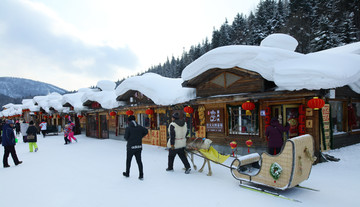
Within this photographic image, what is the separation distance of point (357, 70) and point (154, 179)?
7.32 metres

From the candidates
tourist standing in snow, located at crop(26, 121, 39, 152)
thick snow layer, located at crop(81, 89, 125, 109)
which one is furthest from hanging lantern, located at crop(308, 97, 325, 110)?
tourist standing in snow, located at crop(26, 121, 39, 152)

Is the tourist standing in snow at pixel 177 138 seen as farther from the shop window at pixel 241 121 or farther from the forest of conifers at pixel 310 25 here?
the forest of conifers at pixel 310 25

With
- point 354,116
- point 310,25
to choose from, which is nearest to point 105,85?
point 354,116

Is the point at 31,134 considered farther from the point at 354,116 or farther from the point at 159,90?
the point at 354,116

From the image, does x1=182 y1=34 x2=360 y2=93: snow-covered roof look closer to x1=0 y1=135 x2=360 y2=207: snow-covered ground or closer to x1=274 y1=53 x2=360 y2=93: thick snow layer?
x1=274 y1=53 x2=360 y2=93: thick snow layer

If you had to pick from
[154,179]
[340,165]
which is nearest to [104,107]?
[154,179]

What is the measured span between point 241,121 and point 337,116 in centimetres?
442

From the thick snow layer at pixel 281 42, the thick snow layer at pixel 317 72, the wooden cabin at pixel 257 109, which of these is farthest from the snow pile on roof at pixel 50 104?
the thick snow layer at pixel 317 72

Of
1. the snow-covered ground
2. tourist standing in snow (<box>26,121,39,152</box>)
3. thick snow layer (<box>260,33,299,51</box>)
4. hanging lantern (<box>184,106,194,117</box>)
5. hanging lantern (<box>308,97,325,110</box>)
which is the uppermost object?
thick snow layer (<box>260,33,299,51</box>)

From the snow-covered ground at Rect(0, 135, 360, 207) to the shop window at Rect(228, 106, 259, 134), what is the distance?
228 centimetres

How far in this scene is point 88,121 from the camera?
20.2 meters

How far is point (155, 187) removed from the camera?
543cm

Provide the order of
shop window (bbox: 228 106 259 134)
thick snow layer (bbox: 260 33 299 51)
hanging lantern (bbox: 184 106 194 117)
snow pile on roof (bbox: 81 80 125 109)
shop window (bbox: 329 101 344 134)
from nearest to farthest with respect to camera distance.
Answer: shop window (bbox: 228 106 259 134) < shop window (bbox: 329 101 344 134) < thick snow layer (bbox: 260 33 299 51) < hanging lantern (bbox: 184 106 194 117) < snow pile on roof (bbox: 81 80 125 109)

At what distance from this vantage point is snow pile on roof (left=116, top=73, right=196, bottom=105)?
35.0 ft
